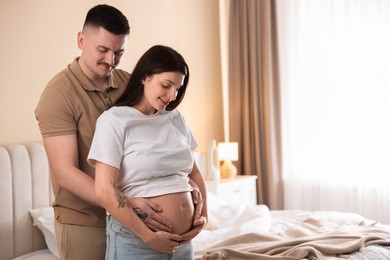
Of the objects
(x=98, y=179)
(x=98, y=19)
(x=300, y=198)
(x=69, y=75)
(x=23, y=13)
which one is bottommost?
(x=300, y=198)

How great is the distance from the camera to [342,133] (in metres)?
5.17

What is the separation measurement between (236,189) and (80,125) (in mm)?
3348

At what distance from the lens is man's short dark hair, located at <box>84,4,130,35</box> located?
6.38 ft

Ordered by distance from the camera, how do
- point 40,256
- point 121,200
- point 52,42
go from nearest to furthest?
point 121,200 → point 40,256 → point 52,42

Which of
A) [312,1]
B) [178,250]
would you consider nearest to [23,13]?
[178,250]

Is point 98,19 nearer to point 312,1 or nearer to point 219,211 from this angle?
point 219,211

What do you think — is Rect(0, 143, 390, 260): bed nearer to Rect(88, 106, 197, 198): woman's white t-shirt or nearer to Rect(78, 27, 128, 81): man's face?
Rect(88, 106, 197, 198): woman's white t-shirt

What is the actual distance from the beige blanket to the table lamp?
71.2 inches

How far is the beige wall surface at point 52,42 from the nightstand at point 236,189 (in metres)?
0.53

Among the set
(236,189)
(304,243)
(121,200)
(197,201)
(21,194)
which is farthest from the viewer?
(236,189)

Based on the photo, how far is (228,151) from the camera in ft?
17.3

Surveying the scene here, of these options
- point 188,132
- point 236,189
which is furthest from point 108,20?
point 236,189

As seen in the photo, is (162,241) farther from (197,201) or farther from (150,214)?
(197,201)

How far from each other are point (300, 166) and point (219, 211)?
191 cm
